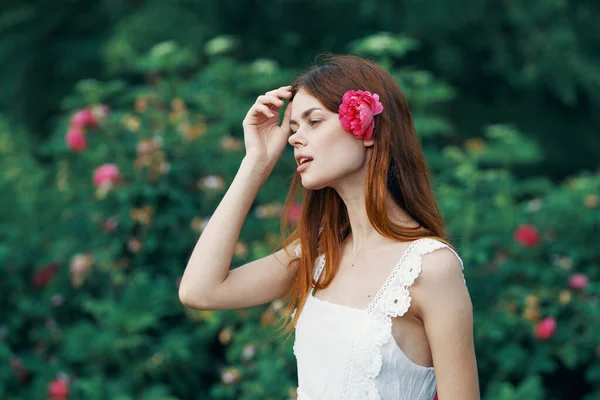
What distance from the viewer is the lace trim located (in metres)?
1.98

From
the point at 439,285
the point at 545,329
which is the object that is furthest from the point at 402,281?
the point at 545,329

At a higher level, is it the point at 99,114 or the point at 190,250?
the point at 99,114

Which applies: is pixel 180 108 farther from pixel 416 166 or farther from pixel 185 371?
pixel 416 166

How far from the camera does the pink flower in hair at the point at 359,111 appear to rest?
2.06 meters

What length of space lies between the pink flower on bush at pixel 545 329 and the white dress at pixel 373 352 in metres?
1.95

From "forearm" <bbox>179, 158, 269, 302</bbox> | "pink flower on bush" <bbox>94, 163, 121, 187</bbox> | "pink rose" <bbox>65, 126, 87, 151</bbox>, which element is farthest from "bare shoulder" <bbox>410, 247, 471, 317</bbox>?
"pink rose" <bbox>65, 126, 87, 151</bbox>

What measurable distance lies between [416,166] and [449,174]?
269 cm

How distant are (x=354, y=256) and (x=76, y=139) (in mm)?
2674

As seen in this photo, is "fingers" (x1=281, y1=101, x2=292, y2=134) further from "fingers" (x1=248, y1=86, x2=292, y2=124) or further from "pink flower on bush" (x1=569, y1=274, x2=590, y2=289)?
"pink flower on bush" (x1=569, y1=274, x2=590, y2=289)

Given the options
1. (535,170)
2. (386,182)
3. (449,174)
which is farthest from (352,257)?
(535,170)

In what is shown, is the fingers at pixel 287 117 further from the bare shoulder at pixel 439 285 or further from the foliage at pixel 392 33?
the foliage at pixel 392 33

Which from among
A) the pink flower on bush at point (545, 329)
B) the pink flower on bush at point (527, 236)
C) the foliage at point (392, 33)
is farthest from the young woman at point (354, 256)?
the foliage at point (392, 33)

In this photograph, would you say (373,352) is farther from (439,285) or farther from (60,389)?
(60,389)

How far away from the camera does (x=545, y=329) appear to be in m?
3.86
